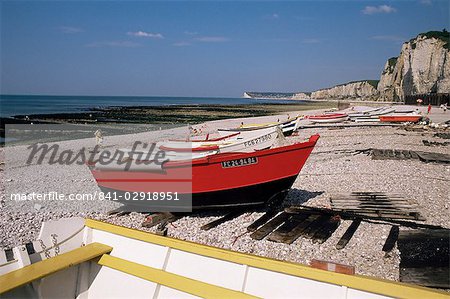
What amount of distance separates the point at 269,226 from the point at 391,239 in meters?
2.73

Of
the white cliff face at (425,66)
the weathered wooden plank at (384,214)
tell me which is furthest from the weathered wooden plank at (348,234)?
the white cliff face at (425,66)

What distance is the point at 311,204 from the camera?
34.7 feet

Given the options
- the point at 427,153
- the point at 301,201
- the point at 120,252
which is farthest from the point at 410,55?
the point at 120,252

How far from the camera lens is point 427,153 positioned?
17.6 meters

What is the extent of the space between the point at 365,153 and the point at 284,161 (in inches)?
434

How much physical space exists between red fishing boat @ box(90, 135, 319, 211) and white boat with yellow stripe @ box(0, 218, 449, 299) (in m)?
4.22

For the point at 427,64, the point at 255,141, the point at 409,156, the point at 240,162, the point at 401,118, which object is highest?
the point at 427,64

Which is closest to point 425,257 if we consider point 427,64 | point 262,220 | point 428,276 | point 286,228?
point 428,276

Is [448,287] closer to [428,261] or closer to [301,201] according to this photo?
[428,261]

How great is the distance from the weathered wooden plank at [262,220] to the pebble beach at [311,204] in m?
0.19

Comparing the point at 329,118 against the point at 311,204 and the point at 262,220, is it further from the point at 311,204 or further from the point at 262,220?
the point at 262,220

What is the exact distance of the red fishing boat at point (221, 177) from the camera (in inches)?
360

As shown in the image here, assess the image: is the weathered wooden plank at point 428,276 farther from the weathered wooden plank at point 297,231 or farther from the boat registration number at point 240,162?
the boat registration number at point 240,162

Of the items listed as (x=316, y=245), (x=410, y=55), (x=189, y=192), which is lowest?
(x=316, y=245)
